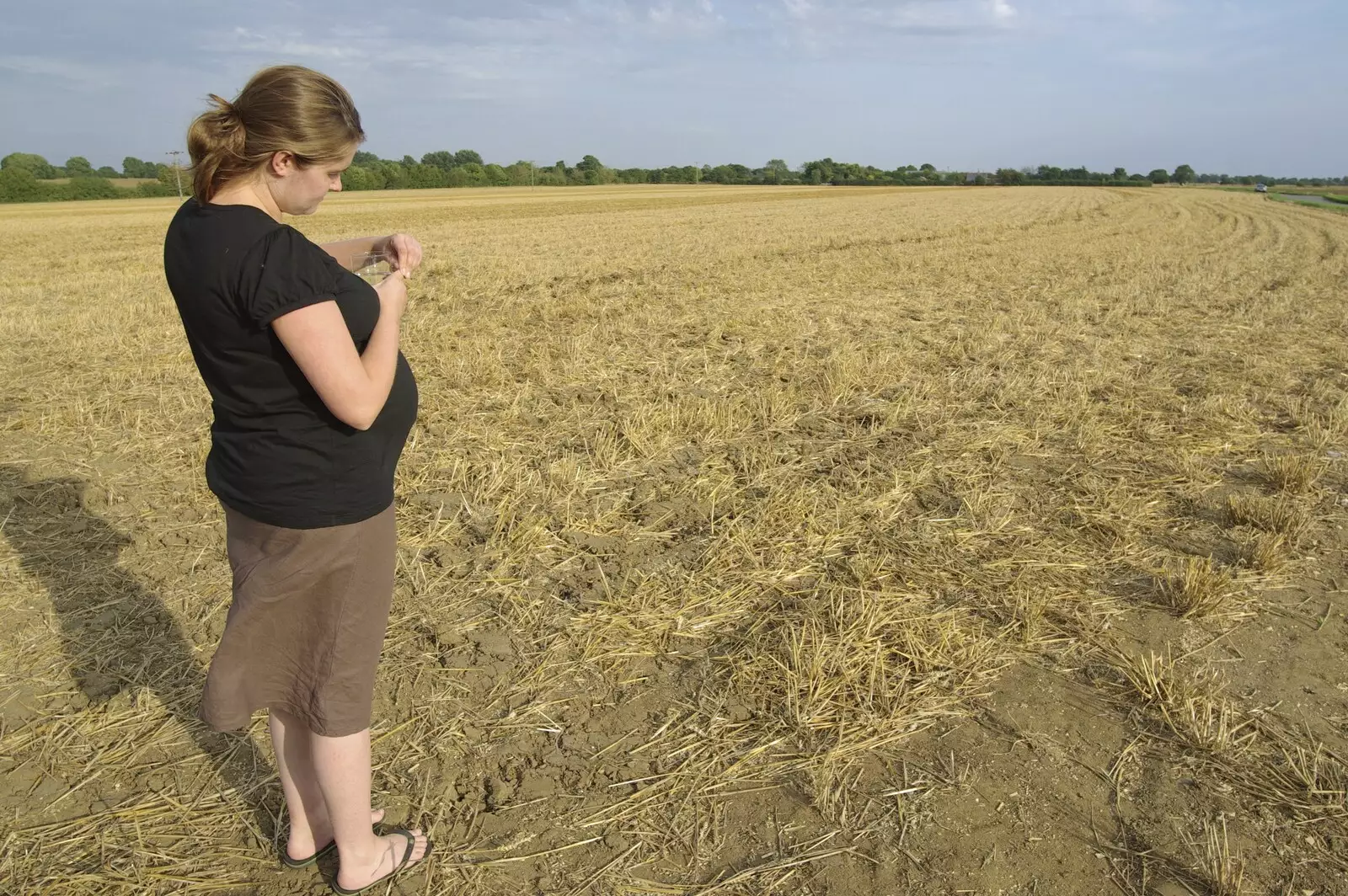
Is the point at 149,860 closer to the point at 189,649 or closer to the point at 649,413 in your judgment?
the point at 189,649

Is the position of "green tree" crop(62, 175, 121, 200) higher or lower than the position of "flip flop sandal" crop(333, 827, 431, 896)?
higher

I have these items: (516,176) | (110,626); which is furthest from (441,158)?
(110,626)

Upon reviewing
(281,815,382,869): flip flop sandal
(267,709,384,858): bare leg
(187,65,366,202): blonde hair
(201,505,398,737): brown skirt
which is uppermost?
(187,65,366,202): blonde hair

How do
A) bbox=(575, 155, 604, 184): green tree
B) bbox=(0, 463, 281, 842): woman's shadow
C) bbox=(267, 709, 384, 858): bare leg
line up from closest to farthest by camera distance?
bbox=(267, 709, 384, 858): bare leg < bbox=(0, 463, 281, 842): woman's shadow < bbox=(575, 155, 604, 184): green tree

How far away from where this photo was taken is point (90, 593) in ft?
11.7

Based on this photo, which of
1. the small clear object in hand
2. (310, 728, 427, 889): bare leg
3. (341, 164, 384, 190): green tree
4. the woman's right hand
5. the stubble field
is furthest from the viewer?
(341, 164, 384, 190): green tree

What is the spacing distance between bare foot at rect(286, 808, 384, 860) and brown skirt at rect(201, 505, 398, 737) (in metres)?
0.48

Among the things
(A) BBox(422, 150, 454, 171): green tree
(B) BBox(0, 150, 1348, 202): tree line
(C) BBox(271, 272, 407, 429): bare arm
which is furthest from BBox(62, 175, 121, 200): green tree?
(C) BBox(271, 272, 407, 429): bare arm

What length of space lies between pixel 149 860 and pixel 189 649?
1118 mm

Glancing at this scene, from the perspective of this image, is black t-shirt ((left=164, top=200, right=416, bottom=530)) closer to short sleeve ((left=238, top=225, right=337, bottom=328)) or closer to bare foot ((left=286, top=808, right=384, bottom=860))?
short sleeve ((left=238, top=225, right=337, bottom=328))

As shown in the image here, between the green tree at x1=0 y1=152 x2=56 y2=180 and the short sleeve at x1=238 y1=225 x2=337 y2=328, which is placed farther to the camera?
the green tree at x1=0 y1=152 x2=56 y2=180

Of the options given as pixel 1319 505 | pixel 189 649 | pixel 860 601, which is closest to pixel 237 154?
pixel 189 649

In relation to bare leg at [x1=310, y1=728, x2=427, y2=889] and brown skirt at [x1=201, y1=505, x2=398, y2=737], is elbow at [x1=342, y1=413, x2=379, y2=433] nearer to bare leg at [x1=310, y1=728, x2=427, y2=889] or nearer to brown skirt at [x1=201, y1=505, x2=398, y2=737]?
brown skirt at [x1=201, y1=505, x2=398, y2=737]

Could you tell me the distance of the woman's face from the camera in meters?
1.60
